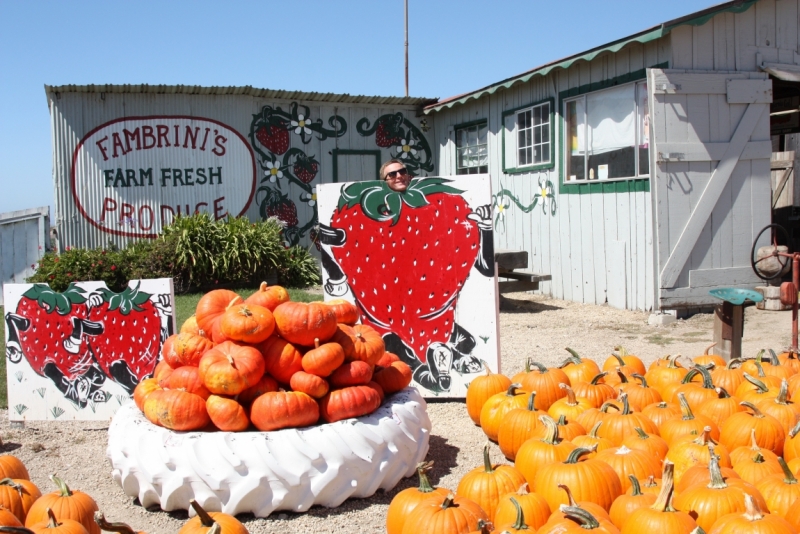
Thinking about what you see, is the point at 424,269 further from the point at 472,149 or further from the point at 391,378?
the point at 472,149

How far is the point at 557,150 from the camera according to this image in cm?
1107

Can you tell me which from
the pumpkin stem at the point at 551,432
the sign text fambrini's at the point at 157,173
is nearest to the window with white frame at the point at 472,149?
the sign text fambrini's at the point at 157,173

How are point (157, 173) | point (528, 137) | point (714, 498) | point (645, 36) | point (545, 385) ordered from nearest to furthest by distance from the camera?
point (714, 498) → point (545, 385) → point (645, 36) → point (528, 137) → point (157, 173)

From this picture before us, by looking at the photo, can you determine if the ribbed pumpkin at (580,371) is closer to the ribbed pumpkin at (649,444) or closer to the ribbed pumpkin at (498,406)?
the ribbed pumpkin at (498,406)

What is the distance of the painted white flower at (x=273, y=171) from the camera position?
46.7ft

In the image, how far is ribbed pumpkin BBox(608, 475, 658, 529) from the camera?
111 inches

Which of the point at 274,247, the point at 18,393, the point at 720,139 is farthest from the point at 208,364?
the point at 274,247

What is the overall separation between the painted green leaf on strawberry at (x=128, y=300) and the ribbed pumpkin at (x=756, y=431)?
3.90 meters

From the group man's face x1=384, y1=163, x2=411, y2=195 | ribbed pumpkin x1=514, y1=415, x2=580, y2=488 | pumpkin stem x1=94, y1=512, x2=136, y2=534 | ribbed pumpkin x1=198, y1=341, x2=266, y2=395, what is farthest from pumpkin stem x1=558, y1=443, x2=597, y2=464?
man's face x1=384, y1=163, x2=411, y2=195

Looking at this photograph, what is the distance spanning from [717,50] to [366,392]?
300 inches

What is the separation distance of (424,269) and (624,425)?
221 centimetres

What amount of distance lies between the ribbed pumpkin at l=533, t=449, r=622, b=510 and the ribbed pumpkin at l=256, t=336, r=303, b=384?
1455 millimetres

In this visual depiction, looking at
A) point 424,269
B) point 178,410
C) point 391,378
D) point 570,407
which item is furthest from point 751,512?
point 424,269

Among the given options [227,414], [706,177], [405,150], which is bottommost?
[227,414]
